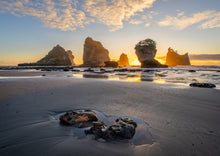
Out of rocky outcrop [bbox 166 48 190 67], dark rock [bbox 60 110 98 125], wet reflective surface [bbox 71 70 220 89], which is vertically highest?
rocky outcrop [bbox 166 48 190 67]

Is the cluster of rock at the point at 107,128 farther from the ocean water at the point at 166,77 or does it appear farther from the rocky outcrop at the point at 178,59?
the rocky outcrop at the point at 178,59

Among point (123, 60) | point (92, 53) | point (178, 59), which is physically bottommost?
point (178, 59)

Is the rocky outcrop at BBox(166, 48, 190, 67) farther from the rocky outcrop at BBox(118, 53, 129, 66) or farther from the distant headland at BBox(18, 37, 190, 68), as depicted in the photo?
the rocky outcrop at BBox(118, 53, 129, 66)

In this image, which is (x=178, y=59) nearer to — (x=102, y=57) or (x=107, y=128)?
(x=107, y=128)

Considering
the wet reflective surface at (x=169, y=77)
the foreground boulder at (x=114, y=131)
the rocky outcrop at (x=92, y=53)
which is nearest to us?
the foreground boulder at (x=114, y=131)

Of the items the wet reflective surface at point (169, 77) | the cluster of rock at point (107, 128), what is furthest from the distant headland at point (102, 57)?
the cluster of rock at point (107, 128)

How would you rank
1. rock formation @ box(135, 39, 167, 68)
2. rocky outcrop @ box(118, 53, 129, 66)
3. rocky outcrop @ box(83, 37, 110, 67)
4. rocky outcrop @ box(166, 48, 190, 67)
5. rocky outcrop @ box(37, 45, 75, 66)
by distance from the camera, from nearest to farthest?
rock formation @ box(135, 39, 167, 68)
rocky outcrop @ box(166, 48, 190, 67)
rocky outcrop @ box(37, 45, 75, 66)
rocky outcrop @ box(83, 37, 110, 67)
rocky outcrop @ box(118, 53, 129, 66)

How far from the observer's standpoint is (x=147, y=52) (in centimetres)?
4538

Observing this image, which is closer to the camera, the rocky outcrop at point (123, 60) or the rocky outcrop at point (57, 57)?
the rocky outcrop at point (57, 57)

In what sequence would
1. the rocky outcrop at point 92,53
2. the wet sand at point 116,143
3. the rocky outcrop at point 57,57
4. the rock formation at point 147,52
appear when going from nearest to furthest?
1. the wet sand at point 116,143
2. the rock formation at point 147,52
3. the rocky outcrop at point 57,57
4. the rocky outcrop at point 92,53

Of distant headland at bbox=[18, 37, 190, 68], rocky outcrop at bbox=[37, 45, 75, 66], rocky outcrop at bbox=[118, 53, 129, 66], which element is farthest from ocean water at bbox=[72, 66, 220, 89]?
rocky outcrop at bbox=[118, 53, 129, 66]

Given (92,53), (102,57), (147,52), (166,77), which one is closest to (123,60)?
(102,57)

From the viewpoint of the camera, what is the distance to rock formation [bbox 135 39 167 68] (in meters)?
45.2

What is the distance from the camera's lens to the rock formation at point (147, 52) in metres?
45.2
